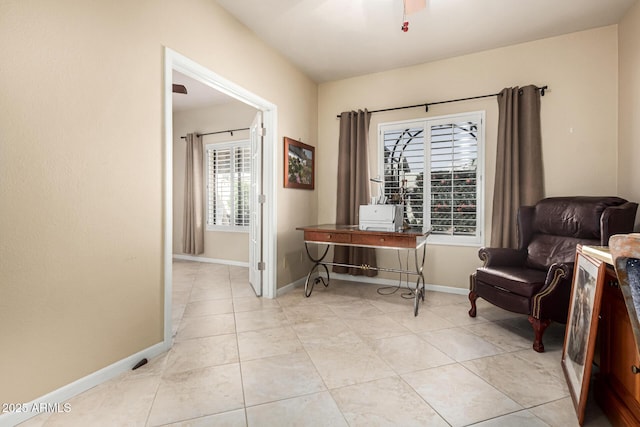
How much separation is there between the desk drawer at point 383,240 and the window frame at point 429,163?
1.03 m

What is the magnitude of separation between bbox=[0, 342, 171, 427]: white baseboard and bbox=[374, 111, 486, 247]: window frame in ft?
10.0

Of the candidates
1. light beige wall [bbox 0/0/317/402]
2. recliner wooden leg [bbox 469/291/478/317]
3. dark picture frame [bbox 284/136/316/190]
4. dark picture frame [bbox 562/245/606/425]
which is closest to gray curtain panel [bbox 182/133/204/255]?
dark picture frame [bbox 284/136/316/190]

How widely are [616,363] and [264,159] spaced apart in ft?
10.3

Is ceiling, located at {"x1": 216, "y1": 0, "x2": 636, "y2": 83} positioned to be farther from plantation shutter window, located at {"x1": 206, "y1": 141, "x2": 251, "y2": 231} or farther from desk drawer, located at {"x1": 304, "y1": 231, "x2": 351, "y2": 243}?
plantation shutter window, located at {"x1": 206, "y1": 141, "x2": 251, "y2": 231}

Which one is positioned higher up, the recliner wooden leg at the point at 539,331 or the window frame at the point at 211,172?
the window frame at the point at 211,172

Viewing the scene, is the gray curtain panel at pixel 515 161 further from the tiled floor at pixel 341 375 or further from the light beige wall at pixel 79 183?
the light beige wall at pixel 79 183

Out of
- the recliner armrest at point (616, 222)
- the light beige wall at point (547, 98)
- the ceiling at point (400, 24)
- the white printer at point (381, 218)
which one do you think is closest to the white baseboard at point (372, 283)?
the light beige wall at point (547, 98)

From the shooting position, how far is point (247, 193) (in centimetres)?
520

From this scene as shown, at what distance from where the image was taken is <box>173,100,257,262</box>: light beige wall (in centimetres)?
520

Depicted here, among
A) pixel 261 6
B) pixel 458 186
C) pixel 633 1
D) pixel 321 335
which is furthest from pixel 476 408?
pixel 633 1

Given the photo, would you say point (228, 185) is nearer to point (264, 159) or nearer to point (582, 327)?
point (264, 159)

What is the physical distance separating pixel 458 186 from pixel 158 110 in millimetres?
3148

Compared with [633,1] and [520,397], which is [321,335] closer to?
[520,397]

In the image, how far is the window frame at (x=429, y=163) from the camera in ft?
11.3
